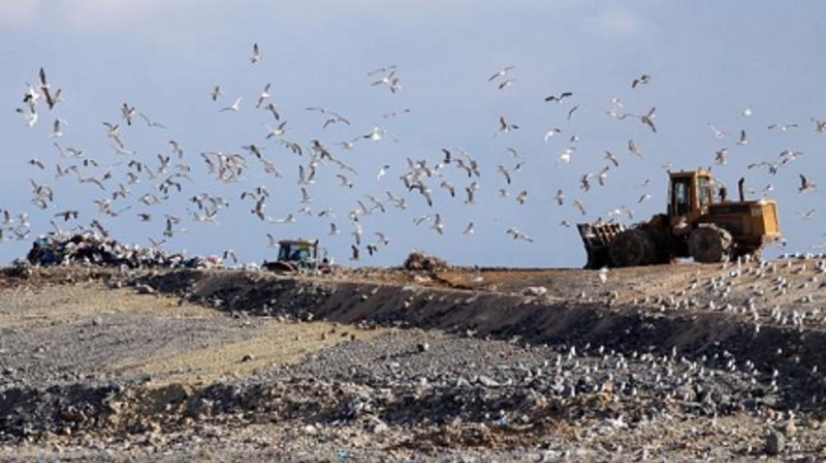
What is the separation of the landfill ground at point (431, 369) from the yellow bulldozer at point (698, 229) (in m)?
2.50

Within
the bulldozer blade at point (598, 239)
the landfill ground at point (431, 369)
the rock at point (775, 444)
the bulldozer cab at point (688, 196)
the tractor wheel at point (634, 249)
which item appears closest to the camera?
the rock at point (775, 444)

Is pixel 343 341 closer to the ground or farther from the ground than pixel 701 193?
closer to the ground

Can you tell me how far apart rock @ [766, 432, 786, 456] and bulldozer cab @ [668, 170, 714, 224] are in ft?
66.5

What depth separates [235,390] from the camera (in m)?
23.5

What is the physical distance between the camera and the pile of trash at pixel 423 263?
41378 millimetres

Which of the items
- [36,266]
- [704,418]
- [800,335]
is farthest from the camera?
[36,266]

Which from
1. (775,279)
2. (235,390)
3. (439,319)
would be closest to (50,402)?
(235,390)

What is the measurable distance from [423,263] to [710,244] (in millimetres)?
7752

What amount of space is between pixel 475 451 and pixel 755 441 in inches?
104

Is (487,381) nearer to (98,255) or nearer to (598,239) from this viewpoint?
(598,239)

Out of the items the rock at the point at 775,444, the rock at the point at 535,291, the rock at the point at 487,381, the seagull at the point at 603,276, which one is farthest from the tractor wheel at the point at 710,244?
the rock at the point at 775,444

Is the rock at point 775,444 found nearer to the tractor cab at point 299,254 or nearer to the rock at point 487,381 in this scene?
the rock at point 487,381

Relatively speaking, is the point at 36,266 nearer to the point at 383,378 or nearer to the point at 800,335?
the point at 383,378

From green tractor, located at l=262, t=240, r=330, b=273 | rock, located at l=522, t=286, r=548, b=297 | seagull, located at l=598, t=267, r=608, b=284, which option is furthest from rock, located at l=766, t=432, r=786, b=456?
green tractor, located at l=262, t=240, r=330, b=273
